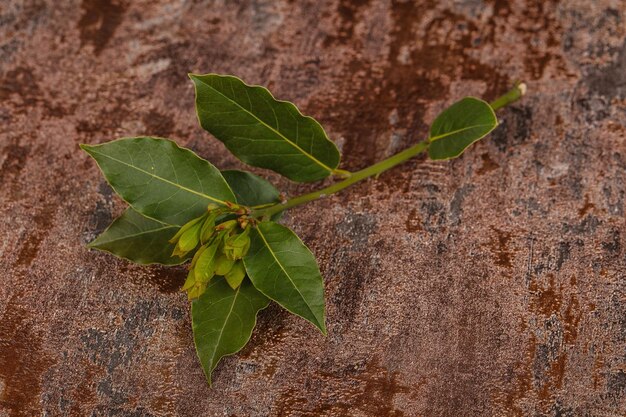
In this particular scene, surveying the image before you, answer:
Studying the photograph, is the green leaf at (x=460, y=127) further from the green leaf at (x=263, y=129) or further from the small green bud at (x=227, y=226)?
the small green bud at (x=227, y=226)

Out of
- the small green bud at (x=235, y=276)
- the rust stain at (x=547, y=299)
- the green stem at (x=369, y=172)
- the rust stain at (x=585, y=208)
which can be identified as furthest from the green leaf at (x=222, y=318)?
the rust stain at (x=585, y=208)

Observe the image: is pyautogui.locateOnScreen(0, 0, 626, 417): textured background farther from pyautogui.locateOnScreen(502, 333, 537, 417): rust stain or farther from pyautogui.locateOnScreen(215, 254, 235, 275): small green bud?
pyautogui.locateOnScreen(215, 254, 235, 275): small green bud

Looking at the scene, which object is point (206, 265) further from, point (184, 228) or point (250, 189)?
point (250, 189)

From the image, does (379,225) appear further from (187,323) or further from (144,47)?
(144,47)

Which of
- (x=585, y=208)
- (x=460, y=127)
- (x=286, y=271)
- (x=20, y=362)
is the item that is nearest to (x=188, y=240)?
(x=286, y=271)

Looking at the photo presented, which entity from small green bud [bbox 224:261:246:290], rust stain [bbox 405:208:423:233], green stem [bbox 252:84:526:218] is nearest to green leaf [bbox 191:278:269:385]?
small green bud [bbox 224:261:246:290]

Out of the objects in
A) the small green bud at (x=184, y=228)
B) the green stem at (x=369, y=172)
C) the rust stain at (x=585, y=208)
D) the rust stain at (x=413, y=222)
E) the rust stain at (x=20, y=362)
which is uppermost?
the small green bud at (x=184, y=228)

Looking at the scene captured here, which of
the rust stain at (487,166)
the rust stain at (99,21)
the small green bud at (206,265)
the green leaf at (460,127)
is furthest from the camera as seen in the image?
the rust stain at (99,21)
